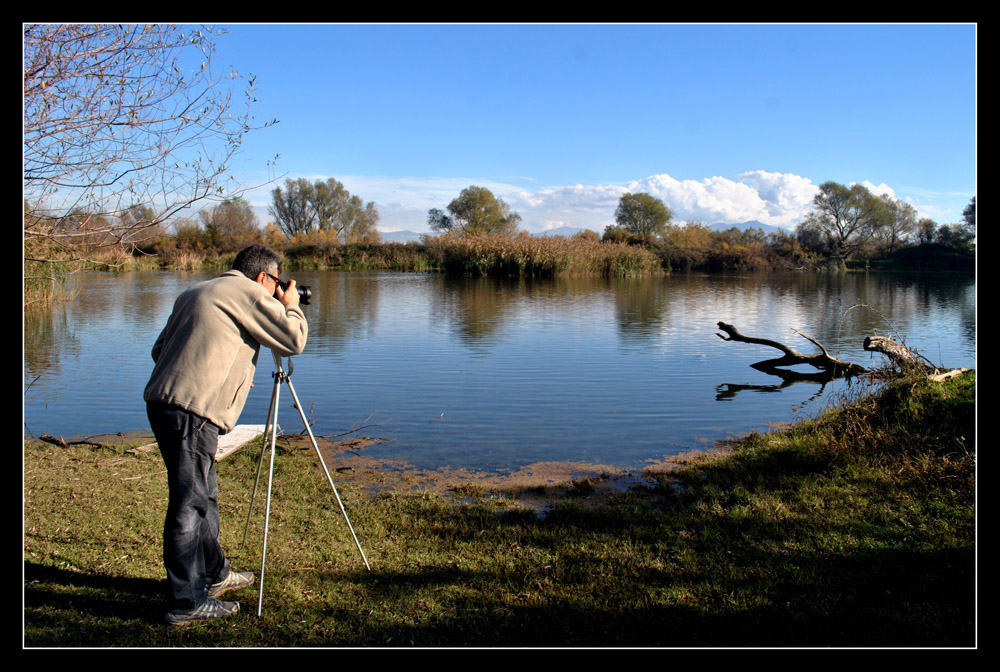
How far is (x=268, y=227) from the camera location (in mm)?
69500

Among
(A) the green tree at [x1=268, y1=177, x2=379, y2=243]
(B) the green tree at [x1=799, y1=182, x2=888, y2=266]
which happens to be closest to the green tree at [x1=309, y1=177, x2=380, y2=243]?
(A) the green tree at [x1=268, y1=177, x2=379, y2=243]

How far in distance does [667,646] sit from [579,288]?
27608 mm

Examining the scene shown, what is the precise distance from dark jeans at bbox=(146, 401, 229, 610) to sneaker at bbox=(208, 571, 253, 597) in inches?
9.9

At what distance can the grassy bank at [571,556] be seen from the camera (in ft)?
10.7

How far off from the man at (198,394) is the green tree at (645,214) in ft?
207

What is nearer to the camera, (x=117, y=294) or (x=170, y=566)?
(x=170, y=566)

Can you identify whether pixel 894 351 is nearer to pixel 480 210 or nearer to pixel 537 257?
pixel 537 257

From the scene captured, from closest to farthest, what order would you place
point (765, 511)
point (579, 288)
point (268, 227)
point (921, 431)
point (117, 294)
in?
point (765, 511) → point (921, 431) → point (117, 294) → point (579, 288) → point (268, 227)

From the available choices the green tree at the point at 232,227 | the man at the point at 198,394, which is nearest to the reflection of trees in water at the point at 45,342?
the man at the point at 198,394

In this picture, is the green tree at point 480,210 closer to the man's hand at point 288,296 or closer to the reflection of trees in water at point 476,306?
the reflection of trees in water at point 476,306

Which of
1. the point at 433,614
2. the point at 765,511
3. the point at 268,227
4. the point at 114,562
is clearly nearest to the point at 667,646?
the point at 433,614

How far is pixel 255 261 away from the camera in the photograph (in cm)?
361
